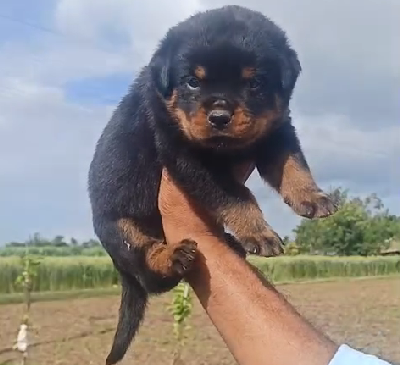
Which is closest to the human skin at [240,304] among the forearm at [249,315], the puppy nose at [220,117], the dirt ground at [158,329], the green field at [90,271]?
the forearm at [249,315]

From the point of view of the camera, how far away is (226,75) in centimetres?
67

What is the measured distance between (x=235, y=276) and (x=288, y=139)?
15cm

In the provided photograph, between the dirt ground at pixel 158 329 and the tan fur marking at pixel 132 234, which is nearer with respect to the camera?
the tan fur marking at pixel 132 234

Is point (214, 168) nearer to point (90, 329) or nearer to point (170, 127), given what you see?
point (170, 127)

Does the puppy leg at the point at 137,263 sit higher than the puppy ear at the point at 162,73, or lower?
lower

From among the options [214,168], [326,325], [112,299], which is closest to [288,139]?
[214,168]

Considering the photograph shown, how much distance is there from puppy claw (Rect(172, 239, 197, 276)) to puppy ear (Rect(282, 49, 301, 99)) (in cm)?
16

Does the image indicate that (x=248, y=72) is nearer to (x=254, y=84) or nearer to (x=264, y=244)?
(x=254, y=84)

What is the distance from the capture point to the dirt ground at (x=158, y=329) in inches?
82.2

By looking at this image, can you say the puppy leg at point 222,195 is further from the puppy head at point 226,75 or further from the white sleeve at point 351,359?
the white sleeve at point 351,359

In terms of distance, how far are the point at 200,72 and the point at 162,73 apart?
5 cm

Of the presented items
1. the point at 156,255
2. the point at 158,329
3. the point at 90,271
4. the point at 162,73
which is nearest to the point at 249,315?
the point at 156,255

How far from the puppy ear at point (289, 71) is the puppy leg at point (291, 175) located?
1.7 inches

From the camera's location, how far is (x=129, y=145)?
2.55 ft
